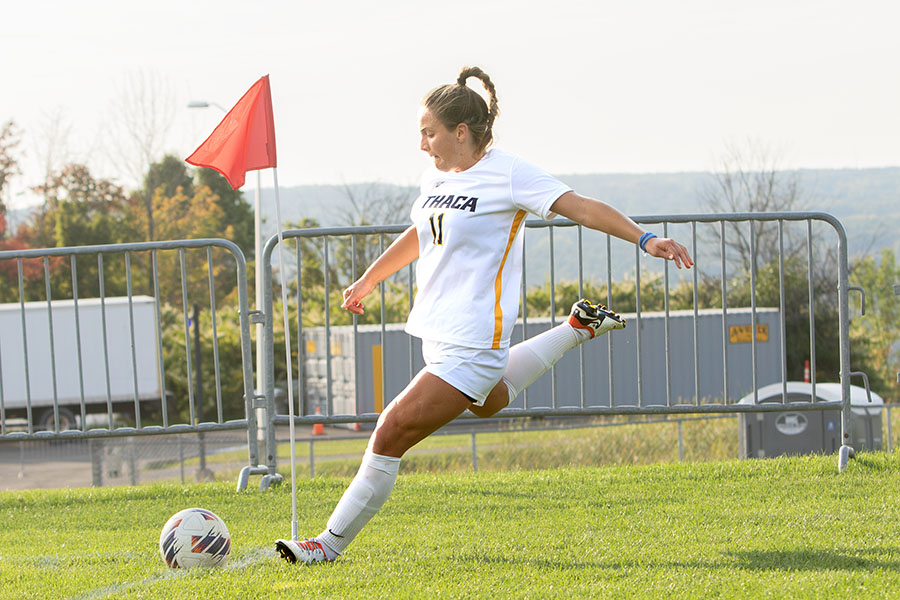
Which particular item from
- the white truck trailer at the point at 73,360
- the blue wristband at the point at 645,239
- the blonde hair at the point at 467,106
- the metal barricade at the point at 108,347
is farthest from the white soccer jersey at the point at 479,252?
the white truck trailer at the point at 73,360

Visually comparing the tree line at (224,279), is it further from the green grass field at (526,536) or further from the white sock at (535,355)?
the white sock at (535,355)

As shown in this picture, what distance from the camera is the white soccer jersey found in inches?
165

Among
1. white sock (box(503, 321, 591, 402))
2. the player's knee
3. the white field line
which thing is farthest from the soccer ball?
white sock (box(503, 321, 591, 402))

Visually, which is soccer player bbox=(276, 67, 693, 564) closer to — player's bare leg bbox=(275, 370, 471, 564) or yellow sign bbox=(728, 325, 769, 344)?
player's bare leg bbox=(275, 370, 471, 564)

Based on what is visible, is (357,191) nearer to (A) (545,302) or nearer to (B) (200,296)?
(B) (200,296)

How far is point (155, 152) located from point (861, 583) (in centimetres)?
4745

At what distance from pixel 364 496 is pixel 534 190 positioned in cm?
135

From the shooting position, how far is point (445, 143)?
4.38 m

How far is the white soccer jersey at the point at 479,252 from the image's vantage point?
4203 millimetres


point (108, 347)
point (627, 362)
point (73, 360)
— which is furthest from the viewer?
point (73, 360)

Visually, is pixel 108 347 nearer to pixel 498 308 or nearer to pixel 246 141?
pixel 246 141

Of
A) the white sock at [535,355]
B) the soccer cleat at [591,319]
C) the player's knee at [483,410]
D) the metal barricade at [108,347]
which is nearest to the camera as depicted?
the player's knee at [483,410]

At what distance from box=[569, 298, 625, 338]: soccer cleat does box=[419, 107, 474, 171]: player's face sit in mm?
1017

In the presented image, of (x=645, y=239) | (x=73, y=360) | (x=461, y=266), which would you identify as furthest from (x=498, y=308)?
(x=73, y=360)
